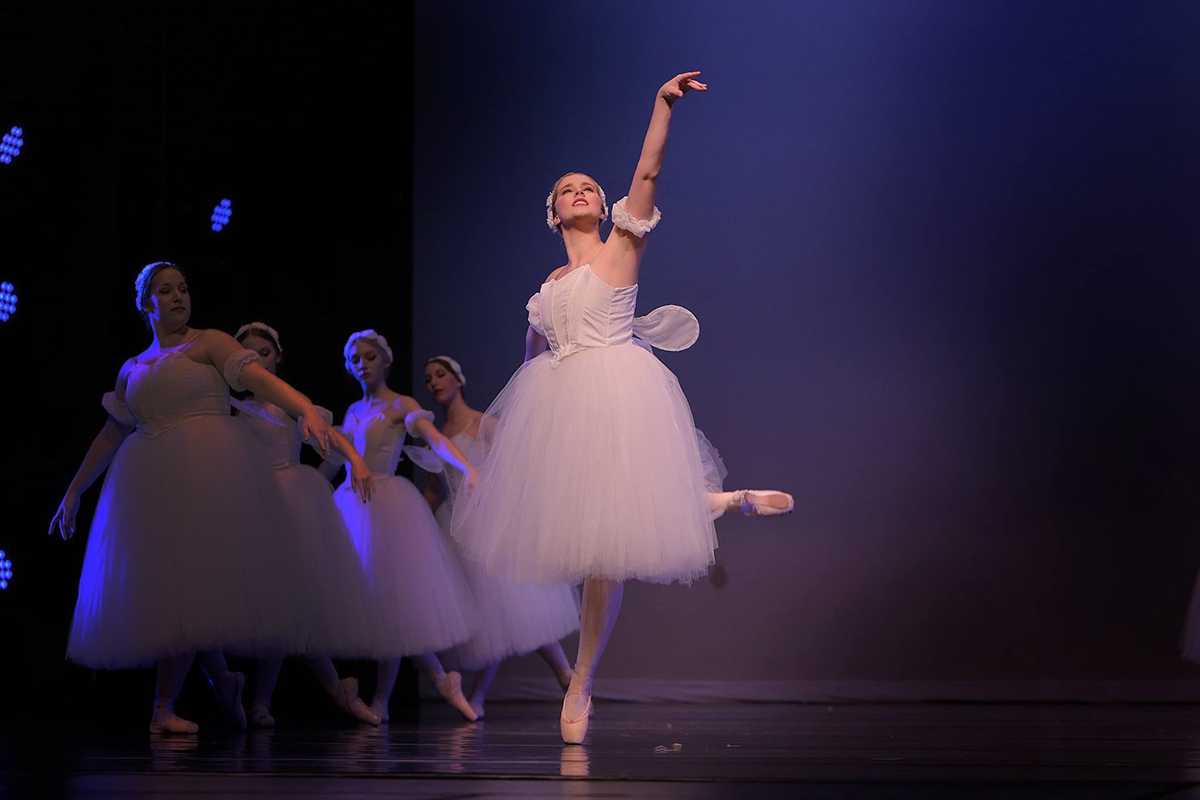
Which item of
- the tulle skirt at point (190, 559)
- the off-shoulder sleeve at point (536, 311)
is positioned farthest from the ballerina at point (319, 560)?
the off-shoulder sleeve at point (536, 311)

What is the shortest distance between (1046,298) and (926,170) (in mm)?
690

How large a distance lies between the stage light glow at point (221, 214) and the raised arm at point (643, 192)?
2.09m

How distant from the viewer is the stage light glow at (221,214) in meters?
4.69

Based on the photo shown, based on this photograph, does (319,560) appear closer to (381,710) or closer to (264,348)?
(381,710)

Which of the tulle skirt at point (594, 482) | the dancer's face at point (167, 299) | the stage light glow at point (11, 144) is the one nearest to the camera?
the tulle skirt at point (594, 482)

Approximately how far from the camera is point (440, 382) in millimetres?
4812

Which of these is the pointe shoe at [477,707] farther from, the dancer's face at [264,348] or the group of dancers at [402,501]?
the dancer's face at [264,348]

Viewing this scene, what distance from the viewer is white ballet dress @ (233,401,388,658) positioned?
404cm

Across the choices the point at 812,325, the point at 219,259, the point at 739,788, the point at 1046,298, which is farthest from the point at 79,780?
the point at 1046,298

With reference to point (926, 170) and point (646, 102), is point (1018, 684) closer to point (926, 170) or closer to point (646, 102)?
point (926, 170)

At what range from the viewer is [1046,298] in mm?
4910

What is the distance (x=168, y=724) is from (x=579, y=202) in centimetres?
188

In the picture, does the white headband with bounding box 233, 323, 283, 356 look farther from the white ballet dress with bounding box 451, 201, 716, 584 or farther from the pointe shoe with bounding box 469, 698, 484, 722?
the white ballet dress with bounding box 451, 201, 716, 584

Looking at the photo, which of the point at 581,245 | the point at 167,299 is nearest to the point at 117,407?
the point at 167,299
